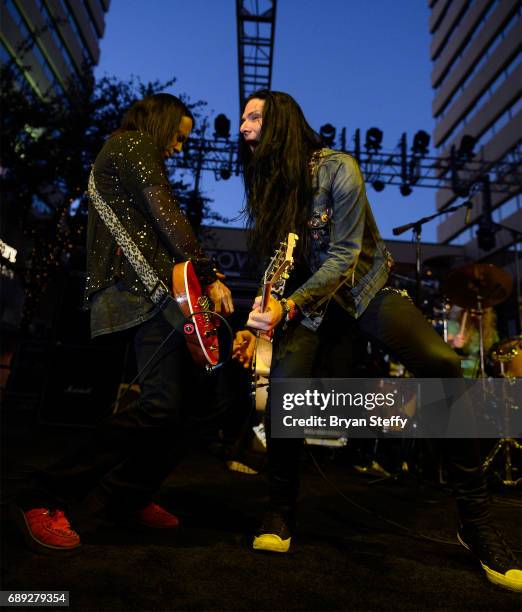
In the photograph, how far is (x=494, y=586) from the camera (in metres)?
1.63

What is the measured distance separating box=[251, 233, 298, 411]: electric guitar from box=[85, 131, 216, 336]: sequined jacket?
248mm

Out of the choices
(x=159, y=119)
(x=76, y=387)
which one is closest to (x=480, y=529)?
(x=159, y=119)

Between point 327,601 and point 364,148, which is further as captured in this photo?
point 364,148

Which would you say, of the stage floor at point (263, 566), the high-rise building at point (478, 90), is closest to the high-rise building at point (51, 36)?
the stage floor at point (263, 566)

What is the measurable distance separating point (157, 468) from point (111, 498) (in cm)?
23

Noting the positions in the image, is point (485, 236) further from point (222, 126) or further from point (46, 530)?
point (46, 530)

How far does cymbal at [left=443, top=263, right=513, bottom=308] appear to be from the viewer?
492 cm

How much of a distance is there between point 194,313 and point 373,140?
13911mm

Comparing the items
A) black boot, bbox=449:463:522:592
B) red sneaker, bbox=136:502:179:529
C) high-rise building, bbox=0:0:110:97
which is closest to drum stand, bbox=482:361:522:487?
black boot, bbox=449:463:522:592

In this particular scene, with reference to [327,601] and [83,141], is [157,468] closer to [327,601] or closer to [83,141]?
[327,601]

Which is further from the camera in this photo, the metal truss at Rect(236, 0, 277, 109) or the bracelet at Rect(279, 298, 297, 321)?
the metal truss at Rect(236, 0, 277, 109)

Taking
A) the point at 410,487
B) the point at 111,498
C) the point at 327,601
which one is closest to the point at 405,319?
the point at 327,601

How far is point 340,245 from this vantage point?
197cm

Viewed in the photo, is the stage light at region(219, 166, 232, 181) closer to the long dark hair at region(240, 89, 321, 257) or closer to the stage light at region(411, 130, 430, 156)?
the stage light at region(411, 130, 430, 156)
